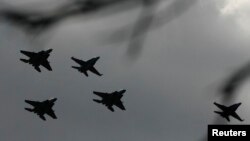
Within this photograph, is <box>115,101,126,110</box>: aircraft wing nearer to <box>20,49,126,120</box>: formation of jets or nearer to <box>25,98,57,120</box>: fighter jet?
<box>20,49,126,120</box>: formation of jets

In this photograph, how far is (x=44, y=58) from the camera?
10356 cm

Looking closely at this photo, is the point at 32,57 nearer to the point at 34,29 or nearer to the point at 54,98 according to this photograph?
the point at 54,98

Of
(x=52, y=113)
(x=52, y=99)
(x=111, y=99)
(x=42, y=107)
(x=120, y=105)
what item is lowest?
(x=42, y=107)

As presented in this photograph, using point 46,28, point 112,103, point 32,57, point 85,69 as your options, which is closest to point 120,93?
point 112,103

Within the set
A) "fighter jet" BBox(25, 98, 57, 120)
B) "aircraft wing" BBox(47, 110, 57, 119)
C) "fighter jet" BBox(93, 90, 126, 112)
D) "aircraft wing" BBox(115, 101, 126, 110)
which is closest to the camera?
"aircraft wing" BBox(115, 101, 126, 110)

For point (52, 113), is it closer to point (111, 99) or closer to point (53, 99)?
point (53, 99)

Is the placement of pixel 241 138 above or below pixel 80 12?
above

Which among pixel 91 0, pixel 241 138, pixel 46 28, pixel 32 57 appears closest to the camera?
pixel 91 0

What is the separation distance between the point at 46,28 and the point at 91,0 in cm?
65

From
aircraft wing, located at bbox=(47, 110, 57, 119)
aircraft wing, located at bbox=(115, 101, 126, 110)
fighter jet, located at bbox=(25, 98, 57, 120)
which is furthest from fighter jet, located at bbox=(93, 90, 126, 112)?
aircraft wing, located at bbox=(47, 110, 57, 119)

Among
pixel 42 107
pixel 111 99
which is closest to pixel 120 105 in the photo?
pixel 111 99

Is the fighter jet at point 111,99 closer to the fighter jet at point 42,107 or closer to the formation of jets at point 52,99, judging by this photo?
the formation of jets at point 52,99

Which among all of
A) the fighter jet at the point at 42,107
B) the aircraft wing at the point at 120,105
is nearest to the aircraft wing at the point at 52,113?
the fighter jet at the point at 42,107

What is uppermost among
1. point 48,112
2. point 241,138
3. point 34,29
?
point 48,112
